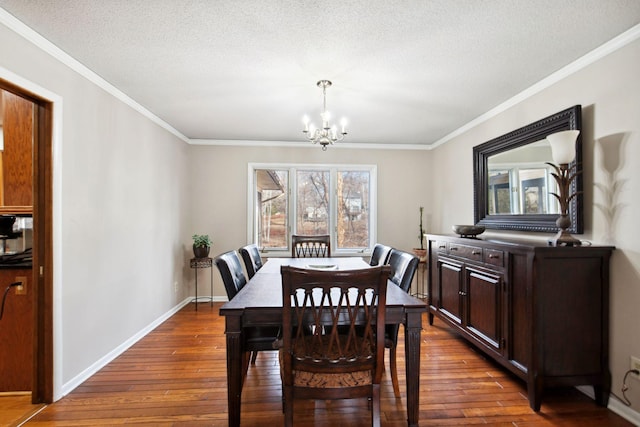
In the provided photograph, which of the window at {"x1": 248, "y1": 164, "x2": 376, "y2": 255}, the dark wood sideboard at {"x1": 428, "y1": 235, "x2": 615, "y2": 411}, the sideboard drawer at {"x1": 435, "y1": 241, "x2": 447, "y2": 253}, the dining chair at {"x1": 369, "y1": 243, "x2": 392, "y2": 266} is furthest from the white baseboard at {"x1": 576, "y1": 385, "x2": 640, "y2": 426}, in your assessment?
the window at {"x1": 248, "y1": 164, "x2": 376, "y2": 255}

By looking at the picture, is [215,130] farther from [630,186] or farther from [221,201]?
[630,186]

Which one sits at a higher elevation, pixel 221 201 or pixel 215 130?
pixel 215 130

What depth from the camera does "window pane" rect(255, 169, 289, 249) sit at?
15.3 ft

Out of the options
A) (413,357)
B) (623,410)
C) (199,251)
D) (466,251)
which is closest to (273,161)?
(199,251)

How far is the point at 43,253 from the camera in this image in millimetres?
2080

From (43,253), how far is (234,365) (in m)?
1.54

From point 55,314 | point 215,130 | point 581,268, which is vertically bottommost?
point 55,314

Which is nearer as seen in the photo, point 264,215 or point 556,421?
point 556,421

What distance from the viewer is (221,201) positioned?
4.48 meters

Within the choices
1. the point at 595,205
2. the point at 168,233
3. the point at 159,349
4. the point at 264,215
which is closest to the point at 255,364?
the point at 159,349

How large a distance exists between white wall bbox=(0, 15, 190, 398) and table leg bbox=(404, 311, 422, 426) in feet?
7.48

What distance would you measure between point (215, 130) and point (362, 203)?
7.58 feet

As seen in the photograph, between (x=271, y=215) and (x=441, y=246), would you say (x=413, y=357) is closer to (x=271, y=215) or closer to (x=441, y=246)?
(x=441, y=246)

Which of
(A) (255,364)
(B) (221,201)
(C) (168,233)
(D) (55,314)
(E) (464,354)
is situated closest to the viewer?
(D) (55,314)
